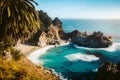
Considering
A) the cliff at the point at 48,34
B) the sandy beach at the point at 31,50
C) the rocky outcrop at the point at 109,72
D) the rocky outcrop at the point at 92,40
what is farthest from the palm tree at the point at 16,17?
the rocky outcrop at the point at 92,40

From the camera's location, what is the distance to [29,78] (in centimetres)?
1551

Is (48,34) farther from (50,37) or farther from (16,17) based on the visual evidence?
(16,17)

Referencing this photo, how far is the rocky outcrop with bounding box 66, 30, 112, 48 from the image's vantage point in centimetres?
11100

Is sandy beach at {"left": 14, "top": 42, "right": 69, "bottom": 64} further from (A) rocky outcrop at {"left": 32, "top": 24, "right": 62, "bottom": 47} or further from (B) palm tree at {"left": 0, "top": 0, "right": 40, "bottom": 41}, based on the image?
(B) palm tree at {"left": 0, "top": 0, "right": 40, "bottom": 41}

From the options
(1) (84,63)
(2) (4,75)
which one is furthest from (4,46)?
(1) (84,63)

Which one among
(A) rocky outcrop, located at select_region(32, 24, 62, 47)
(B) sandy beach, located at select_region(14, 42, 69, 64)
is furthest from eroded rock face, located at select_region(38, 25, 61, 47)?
(B) sandy beach, located at select_region(14, 42, 69, 64)

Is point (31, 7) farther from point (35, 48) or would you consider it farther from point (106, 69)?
point (35, 48)

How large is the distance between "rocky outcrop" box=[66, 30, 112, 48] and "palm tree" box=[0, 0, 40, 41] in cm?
8425

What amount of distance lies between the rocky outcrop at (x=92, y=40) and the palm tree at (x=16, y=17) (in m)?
84.2

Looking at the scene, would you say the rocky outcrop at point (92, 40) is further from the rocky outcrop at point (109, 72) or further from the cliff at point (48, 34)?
the rocky outcrop at point (109, 72)

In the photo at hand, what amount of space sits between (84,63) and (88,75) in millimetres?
15609

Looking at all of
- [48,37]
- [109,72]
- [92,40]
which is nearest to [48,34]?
[48,37]

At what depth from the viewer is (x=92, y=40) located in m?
114

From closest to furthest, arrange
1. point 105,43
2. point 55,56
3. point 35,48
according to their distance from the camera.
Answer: point 55,56 → point 35,48 → point 105,43
